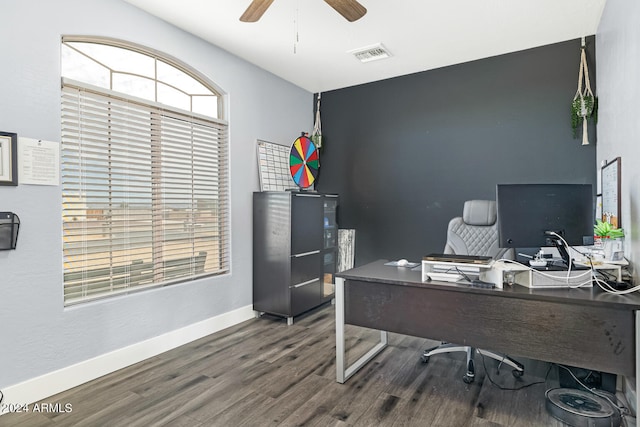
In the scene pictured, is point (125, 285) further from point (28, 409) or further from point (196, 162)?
point (196, 162)

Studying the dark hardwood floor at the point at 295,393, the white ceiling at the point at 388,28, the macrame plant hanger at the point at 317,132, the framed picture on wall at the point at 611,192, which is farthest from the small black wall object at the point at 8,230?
the framed picture on wall at the point at 611,192

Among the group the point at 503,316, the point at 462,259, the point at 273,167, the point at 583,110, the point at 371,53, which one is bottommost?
the point at 503,316

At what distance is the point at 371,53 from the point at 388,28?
0.49 metres

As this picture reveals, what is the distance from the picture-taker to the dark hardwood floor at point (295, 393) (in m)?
1.99

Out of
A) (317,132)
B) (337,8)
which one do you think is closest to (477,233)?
(337,8)

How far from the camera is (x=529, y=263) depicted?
1.99m

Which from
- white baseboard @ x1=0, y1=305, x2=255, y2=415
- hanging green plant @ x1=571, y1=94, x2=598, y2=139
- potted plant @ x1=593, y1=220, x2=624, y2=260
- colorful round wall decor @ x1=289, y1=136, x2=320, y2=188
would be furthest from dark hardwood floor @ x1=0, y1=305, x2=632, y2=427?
hanging green plant @ x1=571, y1=94, x2=598, y2=139

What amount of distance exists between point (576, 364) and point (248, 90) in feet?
11.8

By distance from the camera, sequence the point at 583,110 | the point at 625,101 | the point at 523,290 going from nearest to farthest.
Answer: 1. the point at 523,290
2. the point at 625,101
3. the point at 583,110

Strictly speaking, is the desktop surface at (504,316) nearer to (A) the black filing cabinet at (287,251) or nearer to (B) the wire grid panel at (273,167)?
(A) the black filing cabinet at (287,251)

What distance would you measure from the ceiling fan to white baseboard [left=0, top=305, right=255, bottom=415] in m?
2.54

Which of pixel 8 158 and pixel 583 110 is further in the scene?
pixel 583 110

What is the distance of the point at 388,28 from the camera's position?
307 cm

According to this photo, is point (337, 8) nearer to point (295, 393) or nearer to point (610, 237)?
point (610, 237)
